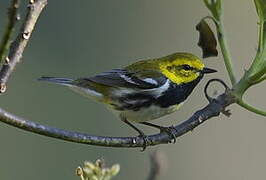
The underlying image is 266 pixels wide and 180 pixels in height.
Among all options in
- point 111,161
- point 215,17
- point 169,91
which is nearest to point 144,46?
point 111,161

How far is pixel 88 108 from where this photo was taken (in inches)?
248

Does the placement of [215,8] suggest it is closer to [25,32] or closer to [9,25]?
[25,32]

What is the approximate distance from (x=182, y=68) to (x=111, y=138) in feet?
5.40

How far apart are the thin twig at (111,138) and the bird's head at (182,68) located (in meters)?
1.22

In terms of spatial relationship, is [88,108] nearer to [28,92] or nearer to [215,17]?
[28,92]

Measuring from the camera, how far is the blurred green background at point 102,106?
5543 mm

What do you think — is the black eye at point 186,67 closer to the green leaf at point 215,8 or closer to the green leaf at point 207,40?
the green leaf at point 207,40

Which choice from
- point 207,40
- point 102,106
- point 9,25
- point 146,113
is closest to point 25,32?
point 9,25

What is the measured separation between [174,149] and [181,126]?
4668 mm

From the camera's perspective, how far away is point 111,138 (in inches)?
56.0

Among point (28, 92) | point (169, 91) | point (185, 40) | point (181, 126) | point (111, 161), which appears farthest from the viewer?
point (185, 40)

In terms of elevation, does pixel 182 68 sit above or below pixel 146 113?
above

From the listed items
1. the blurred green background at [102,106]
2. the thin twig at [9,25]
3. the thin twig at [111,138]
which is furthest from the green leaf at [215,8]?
the blurred green background at [102,106]

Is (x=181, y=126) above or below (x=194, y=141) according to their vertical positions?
above
